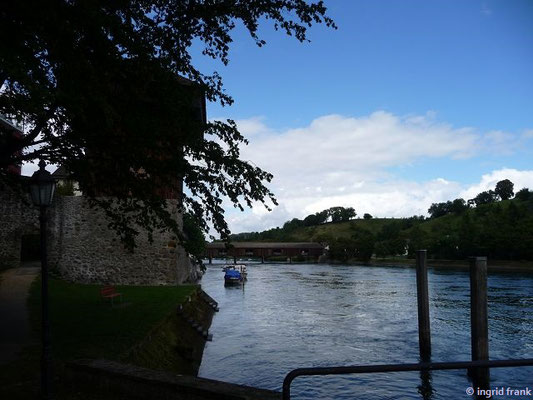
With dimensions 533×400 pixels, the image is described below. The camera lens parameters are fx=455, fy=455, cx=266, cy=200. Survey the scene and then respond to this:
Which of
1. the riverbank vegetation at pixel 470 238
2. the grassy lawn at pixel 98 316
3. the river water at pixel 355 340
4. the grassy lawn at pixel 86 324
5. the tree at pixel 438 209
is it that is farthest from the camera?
the tree at pixel 438 209

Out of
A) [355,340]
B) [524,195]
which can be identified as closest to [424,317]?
[355,340]

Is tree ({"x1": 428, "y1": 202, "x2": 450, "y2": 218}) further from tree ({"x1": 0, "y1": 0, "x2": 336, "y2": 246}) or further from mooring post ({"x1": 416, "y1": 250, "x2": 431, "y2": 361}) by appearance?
tree ({"x1": 0, "y1": 0, "x2": 336, "y2": 246})

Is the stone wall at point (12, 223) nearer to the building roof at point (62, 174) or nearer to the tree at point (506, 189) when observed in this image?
the building roof at point (62, 174)

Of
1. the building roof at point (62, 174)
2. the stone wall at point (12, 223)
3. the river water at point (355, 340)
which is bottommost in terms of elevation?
the river water at point (355, 340)

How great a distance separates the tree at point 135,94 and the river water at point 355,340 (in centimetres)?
706

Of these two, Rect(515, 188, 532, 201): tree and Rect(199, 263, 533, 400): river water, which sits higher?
Rect(515, 188, 532, 201): tree

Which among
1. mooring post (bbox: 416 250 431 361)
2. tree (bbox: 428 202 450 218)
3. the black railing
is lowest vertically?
mooring post (bbox: 416 250 431 361)

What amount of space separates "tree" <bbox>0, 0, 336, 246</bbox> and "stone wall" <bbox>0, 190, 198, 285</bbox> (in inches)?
565

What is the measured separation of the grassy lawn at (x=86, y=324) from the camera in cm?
900

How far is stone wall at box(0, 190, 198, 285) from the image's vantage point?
26.0 m

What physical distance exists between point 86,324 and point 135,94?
7.89 meters

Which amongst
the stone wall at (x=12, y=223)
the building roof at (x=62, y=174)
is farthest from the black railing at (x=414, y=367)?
the stone wall at (x=12, y=223)

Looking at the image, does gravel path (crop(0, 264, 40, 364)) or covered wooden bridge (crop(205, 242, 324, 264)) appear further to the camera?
covered wooden bridge (crop(205, 242, 324, 264))

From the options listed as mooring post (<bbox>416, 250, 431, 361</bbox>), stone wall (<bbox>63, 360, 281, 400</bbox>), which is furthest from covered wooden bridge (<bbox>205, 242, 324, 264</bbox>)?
stone wall (<bbox>63, 360, 281, 400</bbox>)
